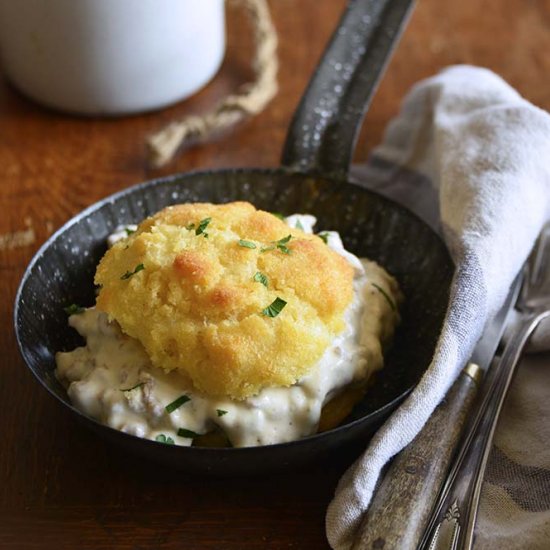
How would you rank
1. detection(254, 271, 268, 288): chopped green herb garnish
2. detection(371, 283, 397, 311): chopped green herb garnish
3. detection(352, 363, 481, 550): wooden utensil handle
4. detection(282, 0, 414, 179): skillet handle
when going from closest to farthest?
1. detection(352, 363, 481, 550): wooden utensil handle
2. detection(254, 271, 268, 288): chopped green herb garnish
3. detection(371, 283, 397, 311): chopped green herb garnish
4. detection(282, 0, 414, 179): skillet handle

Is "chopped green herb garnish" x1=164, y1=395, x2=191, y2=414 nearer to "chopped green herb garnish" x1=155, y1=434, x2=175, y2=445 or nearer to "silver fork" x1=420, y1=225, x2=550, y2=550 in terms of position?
"chopped green herb garnish" x1=155, y1=434, x2=175, y2=445

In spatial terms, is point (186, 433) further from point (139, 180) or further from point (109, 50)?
point (109, 50)

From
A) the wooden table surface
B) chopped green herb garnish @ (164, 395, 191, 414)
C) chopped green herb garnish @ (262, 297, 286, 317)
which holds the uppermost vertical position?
chopped green herb garnish @ (262, 297, 286, 317)

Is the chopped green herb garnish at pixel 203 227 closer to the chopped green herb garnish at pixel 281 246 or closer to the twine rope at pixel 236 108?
the chopped green herb garnish at pixel 281 246

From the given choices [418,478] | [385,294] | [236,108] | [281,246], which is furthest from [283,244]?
[236,108]

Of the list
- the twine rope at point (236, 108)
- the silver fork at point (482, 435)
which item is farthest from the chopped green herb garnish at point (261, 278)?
the twine rope at point (236, 108)

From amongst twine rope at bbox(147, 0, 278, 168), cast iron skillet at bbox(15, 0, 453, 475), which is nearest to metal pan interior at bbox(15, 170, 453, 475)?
cast iron skillet at bbox(15, 0, 453, 475)
